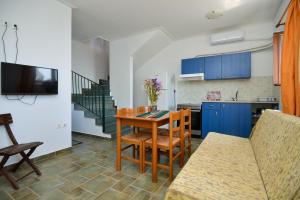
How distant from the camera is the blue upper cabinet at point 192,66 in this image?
4262 mm

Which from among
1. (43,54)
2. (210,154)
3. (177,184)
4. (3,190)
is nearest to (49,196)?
(3,190)

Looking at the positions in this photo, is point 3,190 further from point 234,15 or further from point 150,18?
point 234,15

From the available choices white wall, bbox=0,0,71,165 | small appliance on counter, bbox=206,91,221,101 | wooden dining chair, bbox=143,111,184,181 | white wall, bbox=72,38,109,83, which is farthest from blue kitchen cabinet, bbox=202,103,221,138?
white wall, bbox=72,38,109,83

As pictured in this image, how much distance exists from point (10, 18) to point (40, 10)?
49cm

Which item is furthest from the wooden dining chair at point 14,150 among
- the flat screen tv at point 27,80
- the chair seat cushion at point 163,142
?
the chair seat cushion at point 163,142

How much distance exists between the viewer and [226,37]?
3963 mm

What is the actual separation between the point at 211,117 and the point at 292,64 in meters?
2.16

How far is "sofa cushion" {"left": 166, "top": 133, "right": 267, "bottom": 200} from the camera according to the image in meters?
0.98

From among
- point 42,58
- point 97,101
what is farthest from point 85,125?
point 42,58

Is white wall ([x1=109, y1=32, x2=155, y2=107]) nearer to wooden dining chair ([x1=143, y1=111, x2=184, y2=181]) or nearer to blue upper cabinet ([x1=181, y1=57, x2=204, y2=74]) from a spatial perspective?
blue upper cabinet ([x1=181, y1=57, x2=204, y2=74])

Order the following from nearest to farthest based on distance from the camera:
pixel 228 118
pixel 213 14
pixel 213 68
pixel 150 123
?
pixel 150 123 < pixel 213 14 < pixel 228 118 < pixel 213 68

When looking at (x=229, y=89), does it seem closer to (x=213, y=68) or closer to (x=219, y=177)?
(x=213, y=68)

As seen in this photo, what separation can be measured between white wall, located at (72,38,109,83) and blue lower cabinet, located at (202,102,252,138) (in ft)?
13.5

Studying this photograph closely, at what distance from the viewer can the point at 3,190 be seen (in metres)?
1.80
